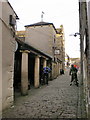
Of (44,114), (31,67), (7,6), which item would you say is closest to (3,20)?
(7,6)

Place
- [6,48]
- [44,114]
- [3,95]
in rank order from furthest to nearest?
[6,48] < [3,95] < [44,114]

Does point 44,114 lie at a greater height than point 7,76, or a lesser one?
lesser

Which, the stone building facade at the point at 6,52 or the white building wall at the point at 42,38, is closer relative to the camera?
the stone building facade at the point at 6,52

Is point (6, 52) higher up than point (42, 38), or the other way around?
point (42, 38)

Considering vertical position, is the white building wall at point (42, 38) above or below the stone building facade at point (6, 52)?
above

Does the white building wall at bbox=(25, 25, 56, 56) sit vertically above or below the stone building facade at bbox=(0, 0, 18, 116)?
above

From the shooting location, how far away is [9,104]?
220 inches

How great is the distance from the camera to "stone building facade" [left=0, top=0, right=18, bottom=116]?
5.09m

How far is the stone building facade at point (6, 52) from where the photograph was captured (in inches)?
201

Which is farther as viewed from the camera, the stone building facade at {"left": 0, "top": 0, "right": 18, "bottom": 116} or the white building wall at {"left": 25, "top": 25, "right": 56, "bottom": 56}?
the white building wall at {"left": 25, "top": 25, "right": 56, "bottom": 56}

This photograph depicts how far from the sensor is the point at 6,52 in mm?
5457

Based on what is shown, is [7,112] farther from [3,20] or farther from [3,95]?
[3,20]

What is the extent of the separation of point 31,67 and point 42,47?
667 cm

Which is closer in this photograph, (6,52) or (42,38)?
(6,52)
